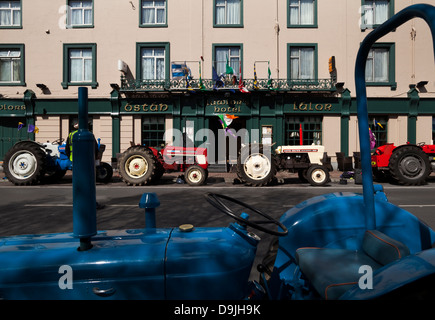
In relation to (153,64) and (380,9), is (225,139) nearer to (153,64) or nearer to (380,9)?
(153,64)

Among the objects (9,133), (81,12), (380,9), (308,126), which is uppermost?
(380,9)

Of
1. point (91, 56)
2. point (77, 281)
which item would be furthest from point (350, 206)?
point (91, 56)

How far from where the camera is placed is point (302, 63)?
1538cm

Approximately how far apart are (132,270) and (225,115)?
13.8 m

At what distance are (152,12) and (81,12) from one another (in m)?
3.79

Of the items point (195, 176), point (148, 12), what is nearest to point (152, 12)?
point (148, 12)

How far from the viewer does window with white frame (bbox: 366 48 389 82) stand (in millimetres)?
15445

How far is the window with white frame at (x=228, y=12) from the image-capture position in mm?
15273

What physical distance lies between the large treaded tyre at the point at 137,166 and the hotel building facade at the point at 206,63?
579cm

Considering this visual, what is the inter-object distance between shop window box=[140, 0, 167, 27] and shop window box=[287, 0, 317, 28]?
22.0 ft

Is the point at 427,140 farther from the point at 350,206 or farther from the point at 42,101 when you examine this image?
the point at 42,101

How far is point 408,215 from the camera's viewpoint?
1.89 metres

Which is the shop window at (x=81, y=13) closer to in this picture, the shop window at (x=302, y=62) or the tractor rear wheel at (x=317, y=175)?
the shop window at (x=302, y=62)

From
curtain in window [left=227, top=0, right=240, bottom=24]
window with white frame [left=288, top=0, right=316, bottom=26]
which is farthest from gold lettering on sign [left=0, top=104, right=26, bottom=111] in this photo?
window with white frame [left=288, top=0, right=316, bottom=26]
